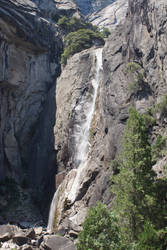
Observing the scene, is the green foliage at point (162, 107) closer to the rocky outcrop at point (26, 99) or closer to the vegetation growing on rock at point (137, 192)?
the vegetation growing on rock at point (137, 192)

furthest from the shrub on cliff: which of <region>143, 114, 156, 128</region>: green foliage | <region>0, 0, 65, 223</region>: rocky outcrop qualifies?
<region>143, 114, 156, 128</region>: green foliage

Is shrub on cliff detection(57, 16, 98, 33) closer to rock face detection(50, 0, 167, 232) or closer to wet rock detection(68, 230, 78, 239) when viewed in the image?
rock face detection(50, 0, 167, 232)

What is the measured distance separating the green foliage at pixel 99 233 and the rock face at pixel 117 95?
8.91 meters

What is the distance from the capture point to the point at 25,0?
3928 cm

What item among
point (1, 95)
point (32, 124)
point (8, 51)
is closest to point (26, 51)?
point (8, 51)

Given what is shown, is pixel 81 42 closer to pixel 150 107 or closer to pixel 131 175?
pixel 150 107

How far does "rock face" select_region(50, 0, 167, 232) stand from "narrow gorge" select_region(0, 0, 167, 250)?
8cm

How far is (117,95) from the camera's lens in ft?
79.9

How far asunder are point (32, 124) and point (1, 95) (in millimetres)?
5505

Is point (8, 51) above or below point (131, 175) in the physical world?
above

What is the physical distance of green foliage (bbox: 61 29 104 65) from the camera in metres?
38.7

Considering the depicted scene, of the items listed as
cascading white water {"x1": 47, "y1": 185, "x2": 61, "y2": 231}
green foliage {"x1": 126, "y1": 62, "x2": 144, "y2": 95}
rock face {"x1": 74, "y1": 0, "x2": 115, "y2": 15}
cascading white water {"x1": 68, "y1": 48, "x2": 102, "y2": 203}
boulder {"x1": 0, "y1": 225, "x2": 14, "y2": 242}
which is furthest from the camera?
rock face {"x1": 74, "y1": 0, "x2": 115, "y2": 15}

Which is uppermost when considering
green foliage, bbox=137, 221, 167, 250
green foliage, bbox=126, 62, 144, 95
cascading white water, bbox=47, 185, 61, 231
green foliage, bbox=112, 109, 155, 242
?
green foliage, bbox=126, 62, 144, 95

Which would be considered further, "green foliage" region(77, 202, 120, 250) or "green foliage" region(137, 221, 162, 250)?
"green foliage" region(77, 202, 120, 250)
